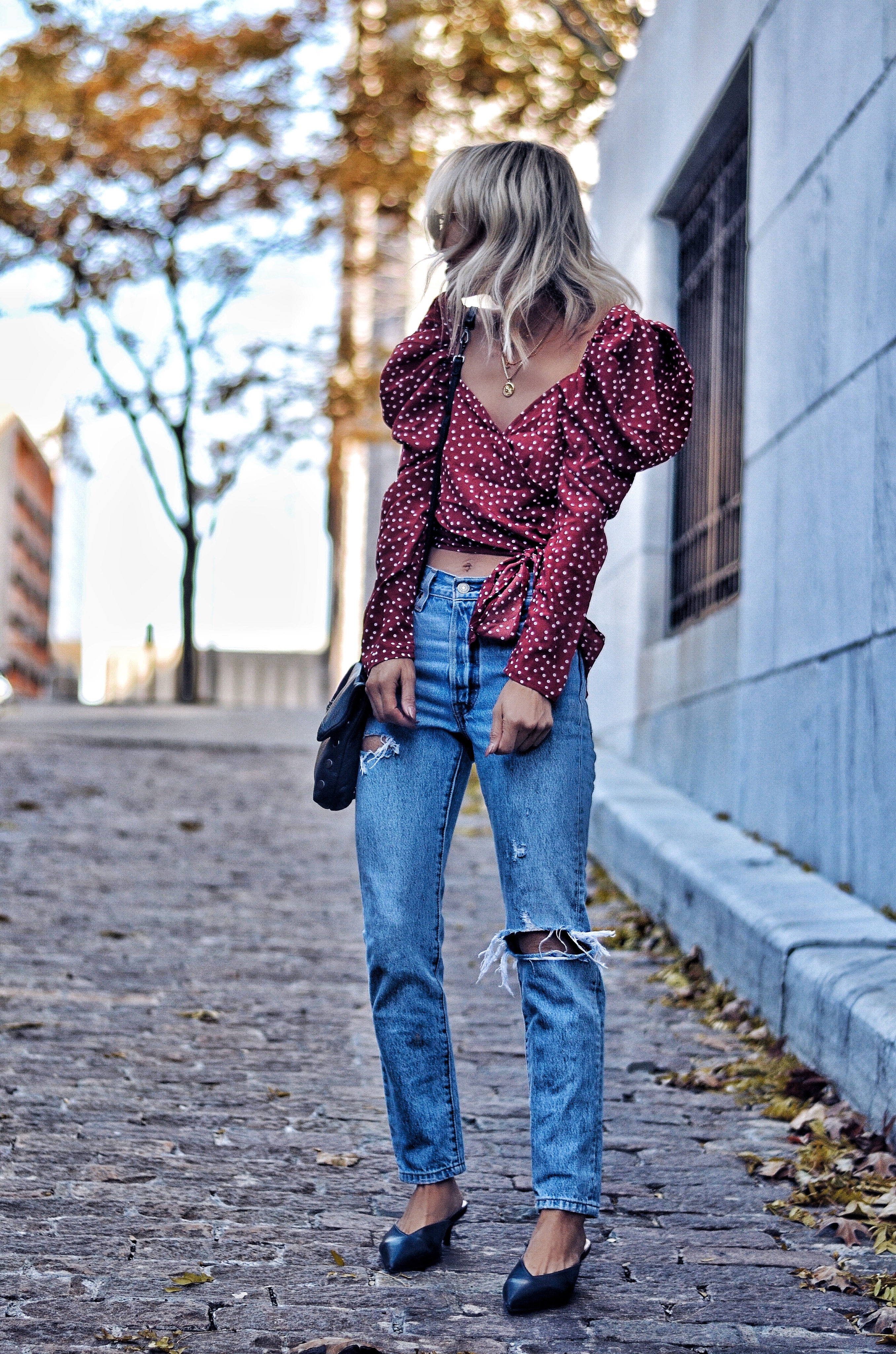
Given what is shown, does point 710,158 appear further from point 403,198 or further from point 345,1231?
point 403,198

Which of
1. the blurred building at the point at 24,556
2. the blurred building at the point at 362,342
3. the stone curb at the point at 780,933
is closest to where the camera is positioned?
the stone curb at the point at 780,933

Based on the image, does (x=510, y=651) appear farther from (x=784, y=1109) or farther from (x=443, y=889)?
(x=784, y=1109)

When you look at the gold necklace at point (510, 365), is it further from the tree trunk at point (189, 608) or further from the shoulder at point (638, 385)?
the tree trunk at point (189, 608)

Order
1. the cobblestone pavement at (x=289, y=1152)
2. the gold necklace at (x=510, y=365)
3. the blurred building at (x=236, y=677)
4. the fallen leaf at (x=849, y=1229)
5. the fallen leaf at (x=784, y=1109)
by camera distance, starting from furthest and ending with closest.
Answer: the blurred building at (x=236, y=677)
the fallen leaf at (x=784, y=1109)
the fallen leaf at (x=849, y=1229)
the gold necklace at (x=510, y=365)
the cobblestone pavement at (x=289, y=1152)

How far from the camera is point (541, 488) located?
3006mm

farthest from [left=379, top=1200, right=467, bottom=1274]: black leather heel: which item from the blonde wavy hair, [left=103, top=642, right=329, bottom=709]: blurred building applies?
[left=103, top=642, right=329, bottom=709]: blurred building

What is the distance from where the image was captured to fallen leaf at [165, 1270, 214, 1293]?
2.94m

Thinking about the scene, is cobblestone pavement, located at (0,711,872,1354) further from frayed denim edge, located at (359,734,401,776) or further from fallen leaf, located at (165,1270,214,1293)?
frayed denim edge, located at (359,734,401,776)

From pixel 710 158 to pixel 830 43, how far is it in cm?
287

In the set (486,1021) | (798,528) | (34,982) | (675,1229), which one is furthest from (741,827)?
(675,1229)

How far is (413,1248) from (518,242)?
1.95 m

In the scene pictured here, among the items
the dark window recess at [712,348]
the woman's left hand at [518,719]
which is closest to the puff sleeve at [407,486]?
the woman's left hand at [518,719]

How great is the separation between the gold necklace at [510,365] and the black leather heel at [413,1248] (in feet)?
5.30

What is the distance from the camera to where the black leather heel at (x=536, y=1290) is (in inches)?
112
